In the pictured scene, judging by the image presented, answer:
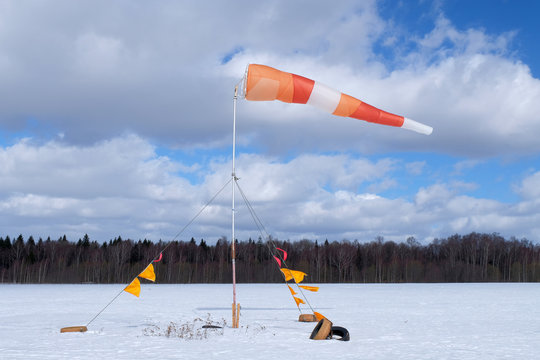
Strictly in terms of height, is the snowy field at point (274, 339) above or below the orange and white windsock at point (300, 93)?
below

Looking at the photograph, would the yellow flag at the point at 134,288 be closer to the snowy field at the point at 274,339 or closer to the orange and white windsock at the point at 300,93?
the snowy field at the point at 274,339

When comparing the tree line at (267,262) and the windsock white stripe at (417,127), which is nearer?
the windsock white stripe at (417,127)

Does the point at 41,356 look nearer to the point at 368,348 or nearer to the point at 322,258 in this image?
the point at 368,348

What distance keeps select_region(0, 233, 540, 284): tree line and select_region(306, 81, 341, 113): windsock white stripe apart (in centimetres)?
6351

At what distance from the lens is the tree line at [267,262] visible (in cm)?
7431

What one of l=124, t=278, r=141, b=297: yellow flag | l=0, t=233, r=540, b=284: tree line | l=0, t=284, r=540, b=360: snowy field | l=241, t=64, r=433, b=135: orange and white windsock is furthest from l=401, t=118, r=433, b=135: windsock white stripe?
l=0, t=233, r=540, b=284: tree line

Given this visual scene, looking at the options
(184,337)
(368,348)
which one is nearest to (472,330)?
(368,348)

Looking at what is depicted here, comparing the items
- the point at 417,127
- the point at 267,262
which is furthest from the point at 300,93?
the point at 267,262

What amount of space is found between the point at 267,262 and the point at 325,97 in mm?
71247

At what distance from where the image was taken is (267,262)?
8012cm

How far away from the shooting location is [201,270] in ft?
251

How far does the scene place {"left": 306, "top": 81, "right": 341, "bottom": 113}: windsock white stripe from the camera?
34.0ft

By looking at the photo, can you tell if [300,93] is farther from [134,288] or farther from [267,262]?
[267,262]

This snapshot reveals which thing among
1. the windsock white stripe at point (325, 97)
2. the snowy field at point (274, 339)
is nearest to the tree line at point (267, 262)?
the snowy field at point (274, 339)
